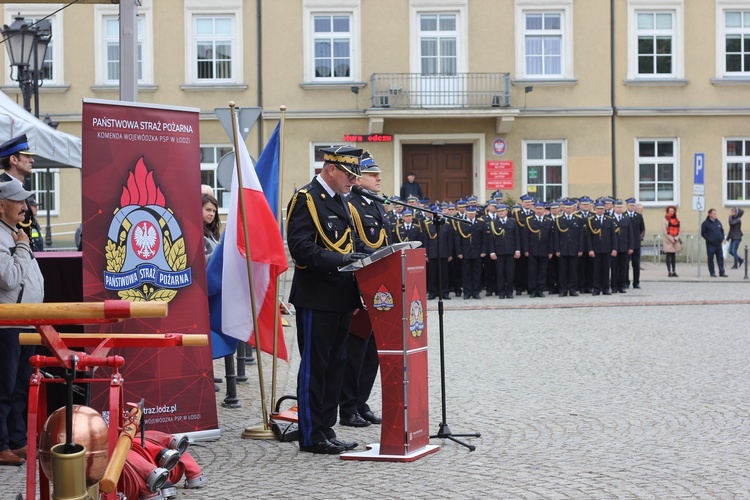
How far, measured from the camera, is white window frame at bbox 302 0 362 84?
3381 cm

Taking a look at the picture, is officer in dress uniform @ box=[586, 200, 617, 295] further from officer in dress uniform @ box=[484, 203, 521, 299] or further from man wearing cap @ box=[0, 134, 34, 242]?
man wearing cap @ box=[0, 134, 34, 242]

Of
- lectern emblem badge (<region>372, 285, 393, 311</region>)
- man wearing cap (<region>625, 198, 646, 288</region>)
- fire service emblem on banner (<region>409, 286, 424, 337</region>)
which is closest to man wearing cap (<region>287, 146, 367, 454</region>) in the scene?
lectern emblem badge (<region>372, 285, 393, 311</region>)

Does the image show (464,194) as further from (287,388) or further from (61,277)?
(61,277)

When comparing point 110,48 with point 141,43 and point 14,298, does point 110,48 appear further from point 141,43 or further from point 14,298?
point 14,298

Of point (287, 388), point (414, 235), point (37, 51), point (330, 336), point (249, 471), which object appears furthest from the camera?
point (414, 235)

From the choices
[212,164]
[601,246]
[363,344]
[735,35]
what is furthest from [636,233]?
[363,344]

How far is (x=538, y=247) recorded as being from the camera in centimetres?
2391

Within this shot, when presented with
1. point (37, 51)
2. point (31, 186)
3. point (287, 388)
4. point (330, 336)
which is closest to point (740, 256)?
point (31, 186)

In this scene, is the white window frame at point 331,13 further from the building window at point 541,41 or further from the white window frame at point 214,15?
the building window at point 541,41

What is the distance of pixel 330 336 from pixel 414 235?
1575 centimetres

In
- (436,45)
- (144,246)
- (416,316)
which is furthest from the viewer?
(436,45)

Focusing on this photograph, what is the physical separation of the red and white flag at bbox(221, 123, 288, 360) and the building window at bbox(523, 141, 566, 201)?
25.9m

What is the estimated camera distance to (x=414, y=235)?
23.6 meters

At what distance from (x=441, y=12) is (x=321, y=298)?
90.0 feet
